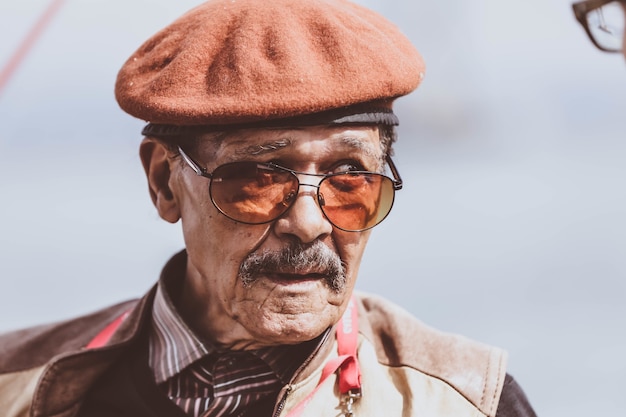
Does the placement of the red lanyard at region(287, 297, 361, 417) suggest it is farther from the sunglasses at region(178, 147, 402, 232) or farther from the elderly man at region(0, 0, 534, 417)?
the sunglasses at region(178, 147, 402, 232)

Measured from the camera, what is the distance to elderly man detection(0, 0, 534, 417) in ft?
6.46

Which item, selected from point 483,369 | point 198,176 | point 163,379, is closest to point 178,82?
point 198,176

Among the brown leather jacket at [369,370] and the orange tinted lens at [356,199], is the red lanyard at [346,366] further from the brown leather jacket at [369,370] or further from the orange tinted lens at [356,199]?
the orange tinted lens at [356,199]

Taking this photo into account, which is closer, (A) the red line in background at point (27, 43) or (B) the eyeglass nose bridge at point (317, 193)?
(B) the eyeglass nose bridge at point (317, 193)

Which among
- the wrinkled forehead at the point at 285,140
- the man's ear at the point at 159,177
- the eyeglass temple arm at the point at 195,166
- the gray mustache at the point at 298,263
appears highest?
the wrinkled forehead at the point at 285,140

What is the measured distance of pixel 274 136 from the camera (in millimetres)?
1975

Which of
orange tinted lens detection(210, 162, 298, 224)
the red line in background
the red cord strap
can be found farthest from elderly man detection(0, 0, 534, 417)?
the red line in background

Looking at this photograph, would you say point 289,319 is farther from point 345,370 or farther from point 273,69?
point 273,69

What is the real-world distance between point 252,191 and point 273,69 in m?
0.30

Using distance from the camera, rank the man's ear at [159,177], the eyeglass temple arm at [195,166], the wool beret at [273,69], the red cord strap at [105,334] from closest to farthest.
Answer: the wool beret at [273,69] → the eyeglass temple arm at [195,166] → the man's ear at [159,177] → the red cord strap at [105,334]

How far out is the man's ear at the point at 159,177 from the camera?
2.27 metres

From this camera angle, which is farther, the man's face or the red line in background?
the red line in background

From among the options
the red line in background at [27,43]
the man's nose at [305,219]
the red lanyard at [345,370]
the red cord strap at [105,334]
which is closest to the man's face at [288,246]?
the man's nose at [305,219]

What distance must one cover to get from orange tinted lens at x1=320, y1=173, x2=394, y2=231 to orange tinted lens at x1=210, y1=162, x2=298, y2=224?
0.09 metres
